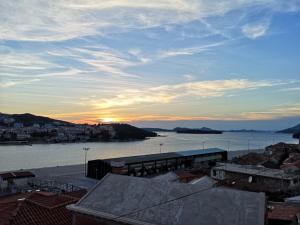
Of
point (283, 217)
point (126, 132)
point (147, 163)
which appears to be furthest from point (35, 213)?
point (126, 132)

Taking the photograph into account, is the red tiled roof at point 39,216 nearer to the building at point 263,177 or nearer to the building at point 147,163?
the building at point 263,177

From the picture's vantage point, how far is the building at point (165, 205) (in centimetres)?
543

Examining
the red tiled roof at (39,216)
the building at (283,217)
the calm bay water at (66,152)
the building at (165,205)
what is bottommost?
the calm bay water at (66,152)

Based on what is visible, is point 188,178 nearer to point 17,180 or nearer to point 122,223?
point 17,180

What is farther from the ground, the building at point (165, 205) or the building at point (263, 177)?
the building at point (165, 205)

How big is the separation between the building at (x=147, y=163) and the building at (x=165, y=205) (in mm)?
16526

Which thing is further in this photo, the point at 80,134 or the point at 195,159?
the point at 80,134

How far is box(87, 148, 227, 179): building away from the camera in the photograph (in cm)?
2387

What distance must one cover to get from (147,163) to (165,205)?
20.5 m

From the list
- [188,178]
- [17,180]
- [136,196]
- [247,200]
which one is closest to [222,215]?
[247,200]

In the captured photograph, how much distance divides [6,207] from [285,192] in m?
11.2

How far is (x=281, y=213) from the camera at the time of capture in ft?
27.1

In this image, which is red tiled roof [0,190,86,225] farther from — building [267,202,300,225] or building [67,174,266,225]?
building [267,202,300,225]

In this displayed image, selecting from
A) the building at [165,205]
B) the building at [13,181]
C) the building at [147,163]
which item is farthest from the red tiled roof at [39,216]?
the building at [147,163]
